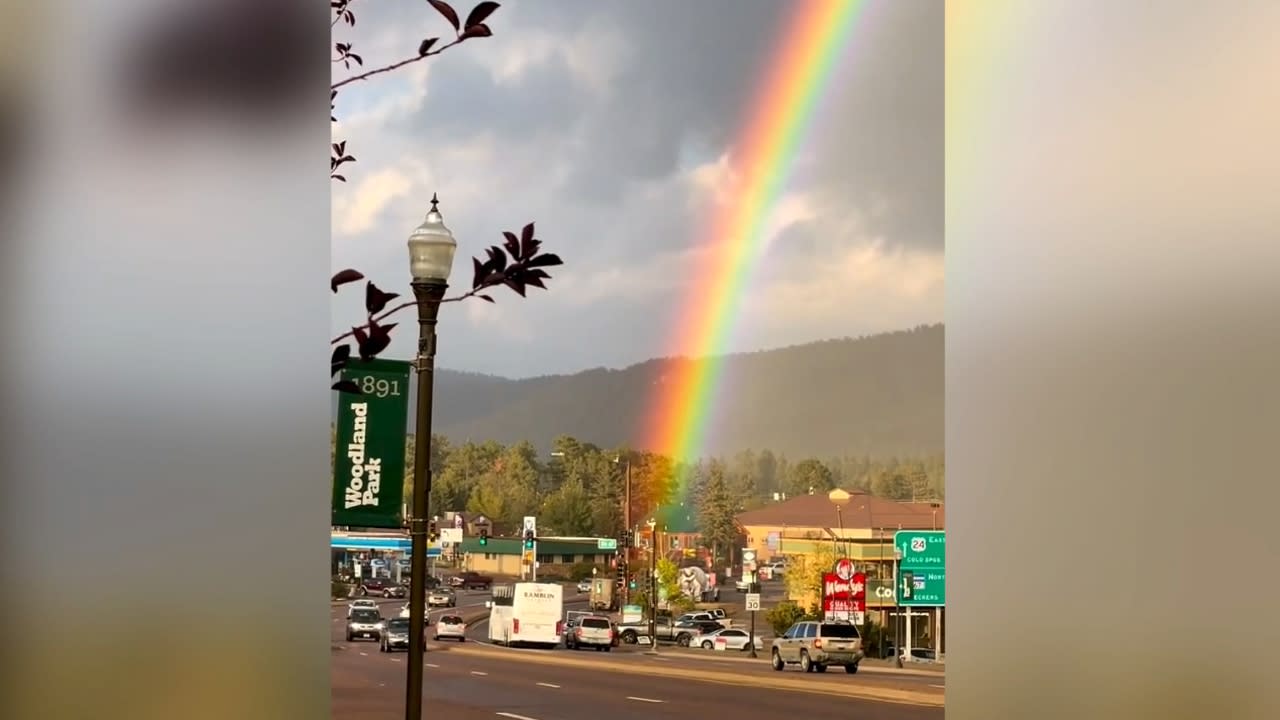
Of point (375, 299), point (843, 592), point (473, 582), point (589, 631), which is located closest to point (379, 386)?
point (375, 299)

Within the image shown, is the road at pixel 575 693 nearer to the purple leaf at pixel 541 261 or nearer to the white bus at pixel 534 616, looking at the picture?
the white bus at pixel 534 616

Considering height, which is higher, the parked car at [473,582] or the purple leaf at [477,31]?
the purple leaf at [477,31]

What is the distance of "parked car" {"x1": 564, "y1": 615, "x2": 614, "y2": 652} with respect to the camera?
5966cm

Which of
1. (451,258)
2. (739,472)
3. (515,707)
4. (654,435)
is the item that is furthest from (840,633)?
(654,435)

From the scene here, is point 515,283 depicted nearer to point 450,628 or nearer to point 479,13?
point 479,13

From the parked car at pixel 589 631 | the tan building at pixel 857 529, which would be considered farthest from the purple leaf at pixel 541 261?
the tan building at pixel 857 529

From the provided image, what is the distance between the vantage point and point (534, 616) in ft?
197

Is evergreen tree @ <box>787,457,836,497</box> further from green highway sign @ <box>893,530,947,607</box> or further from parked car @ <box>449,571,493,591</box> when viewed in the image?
green highway sign @ <box>893,530,947,607</box>

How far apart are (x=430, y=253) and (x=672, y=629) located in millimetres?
73827

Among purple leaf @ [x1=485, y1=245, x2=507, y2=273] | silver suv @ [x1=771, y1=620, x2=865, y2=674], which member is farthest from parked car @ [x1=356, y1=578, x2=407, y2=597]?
purple leaf @ [x1=485, y1=245, x2=507, y2=273]

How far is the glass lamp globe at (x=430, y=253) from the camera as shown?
6969 millimetres

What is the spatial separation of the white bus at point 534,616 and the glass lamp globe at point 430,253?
51.4 meters

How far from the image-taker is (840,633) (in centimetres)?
3953

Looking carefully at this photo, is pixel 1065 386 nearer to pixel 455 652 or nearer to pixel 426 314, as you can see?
pixel 426 314
